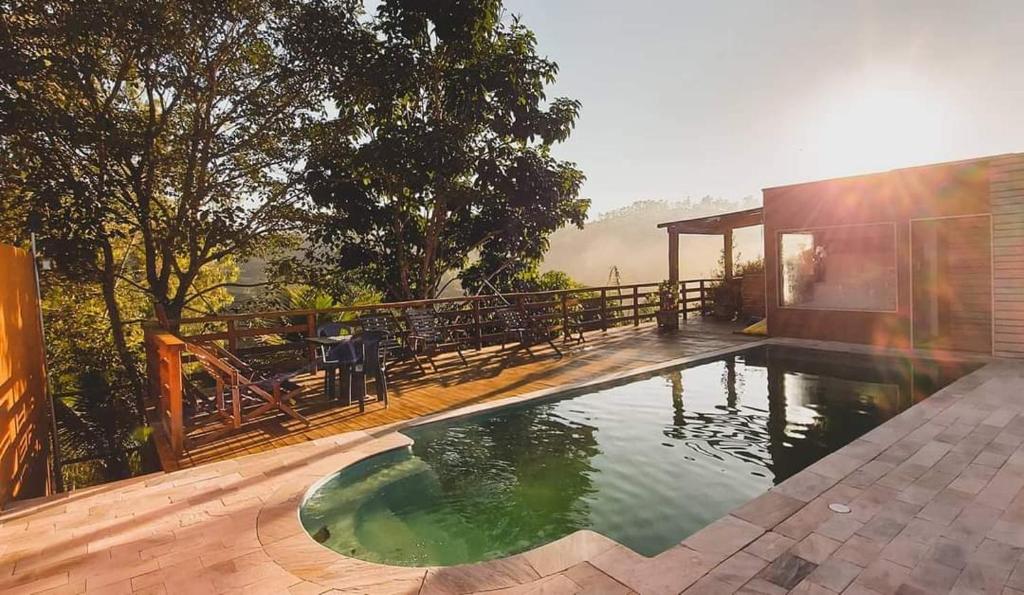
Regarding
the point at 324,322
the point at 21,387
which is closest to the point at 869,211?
the point at 324,322

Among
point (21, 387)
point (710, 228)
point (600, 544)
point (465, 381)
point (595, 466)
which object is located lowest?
point (595, 466)

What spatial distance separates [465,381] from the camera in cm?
682

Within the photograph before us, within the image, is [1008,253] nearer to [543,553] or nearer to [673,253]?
[673,253]

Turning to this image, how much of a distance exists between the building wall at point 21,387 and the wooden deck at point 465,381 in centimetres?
110

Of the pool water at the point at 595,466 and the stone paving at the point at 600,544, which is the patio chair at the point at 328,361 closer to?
the pool water at the point at 595,466

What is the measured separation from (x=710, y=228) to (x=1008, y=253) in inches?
242

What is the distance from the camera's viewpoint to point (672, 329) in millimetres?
11016

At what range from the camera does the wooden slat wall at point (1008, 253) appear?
24.2 feet

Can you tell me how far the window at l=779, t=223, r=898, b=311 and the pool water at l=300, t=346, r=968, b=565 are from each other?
268cm

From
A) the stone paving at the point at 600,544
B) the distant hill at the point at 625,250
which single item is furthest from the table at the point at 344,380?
the distant hill at the point at 625,250

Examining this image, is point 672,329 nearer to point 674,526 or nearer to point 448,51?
point 448,51

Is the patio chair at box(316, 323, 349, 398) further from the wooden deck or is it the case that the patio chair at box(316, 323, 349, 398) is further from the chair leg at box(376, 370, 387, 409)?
the chair leg at box(376, 370, 387, 409)

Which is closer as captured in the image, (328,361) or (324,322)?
(328,361)

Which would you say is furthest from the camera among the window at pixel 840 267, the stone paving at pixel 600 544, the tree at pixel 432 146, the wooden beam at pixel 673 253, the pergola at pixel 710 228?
the wooden beam at pixel 673 253
